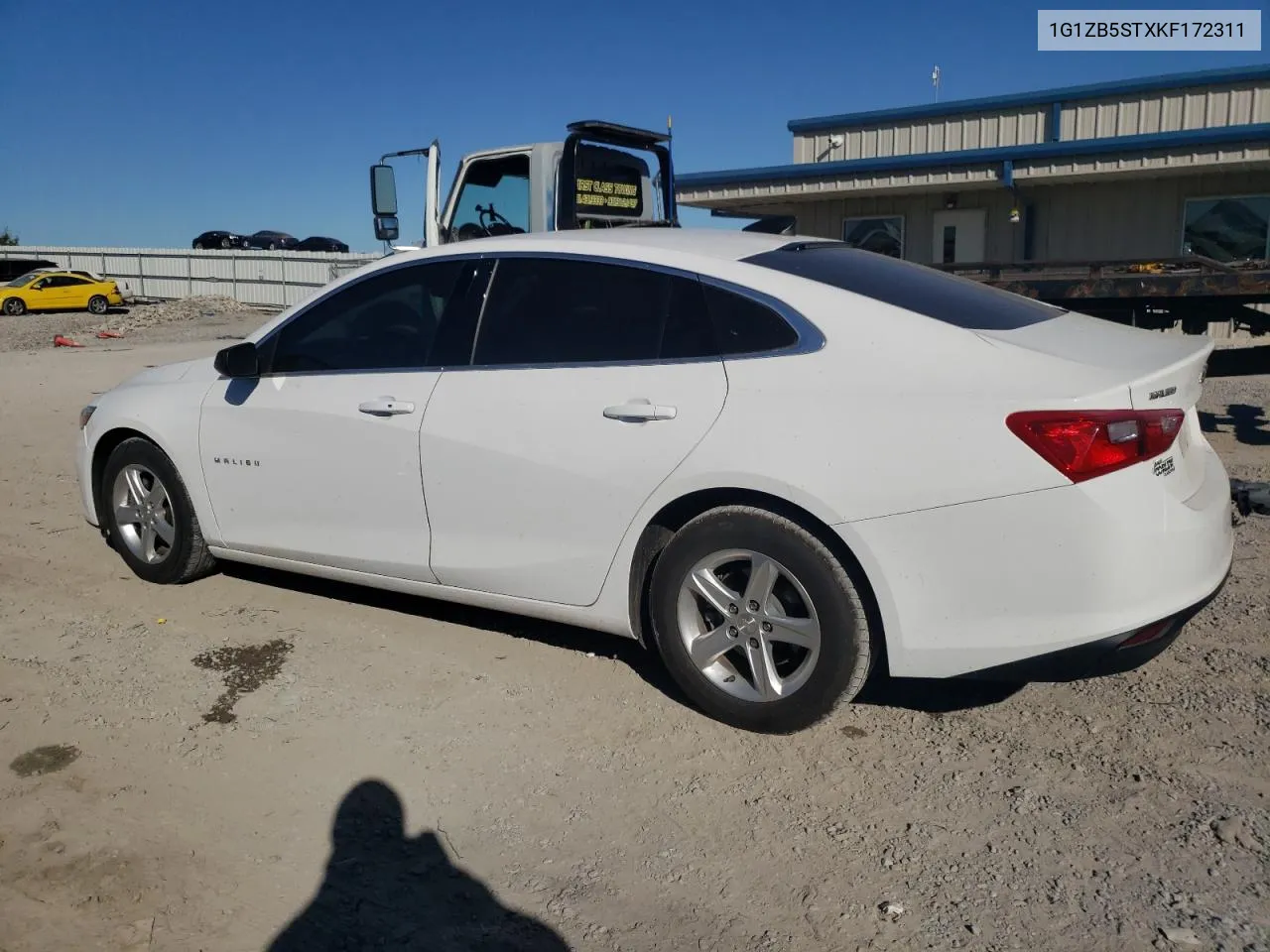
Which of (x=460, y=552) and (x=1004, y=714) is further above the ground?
(x=460, y=552)

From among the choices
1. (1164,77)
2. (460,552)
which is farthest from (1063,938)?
(1164,77)

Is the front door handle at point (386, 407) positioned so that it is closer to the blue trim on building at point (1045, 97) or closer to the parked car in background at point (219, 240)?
the blue trim on building at point (1045, 97)

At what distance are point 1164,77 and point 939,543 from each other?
56.6 feet

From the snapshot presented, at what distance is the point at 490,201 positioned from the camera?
31.2 feet

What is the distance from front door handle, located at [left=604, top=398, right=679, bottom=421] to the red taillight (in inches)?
44.4

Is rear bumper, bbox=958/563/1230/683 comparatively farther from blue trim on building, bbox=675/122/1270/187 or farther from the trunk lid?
blue trim on building, bbox=675/122/1270/187

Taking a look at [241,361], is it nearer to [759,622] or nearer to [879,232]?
[759,622]

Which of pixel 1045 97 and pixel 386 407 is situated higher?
pixel 1045 97

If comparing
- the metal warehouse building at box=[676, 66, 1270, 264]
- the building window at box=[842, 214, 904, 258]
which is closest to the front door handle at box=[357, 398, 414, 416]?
the metal warehouse building at box=[676, 66, 1270, 264]

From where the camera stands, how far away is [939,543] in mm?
3334

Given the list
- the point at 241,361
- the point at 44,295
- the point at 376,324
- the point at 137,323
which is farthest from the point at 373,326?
the point at 44,295

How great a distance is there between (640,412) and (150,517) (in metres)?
2.99

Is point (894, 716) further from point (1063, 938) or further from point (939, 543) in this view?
point (1063, 938)

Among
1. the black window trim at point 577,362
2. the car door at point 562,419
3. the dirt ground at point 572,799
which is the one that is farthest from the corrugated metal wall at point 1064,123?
the car door at point 562,419
